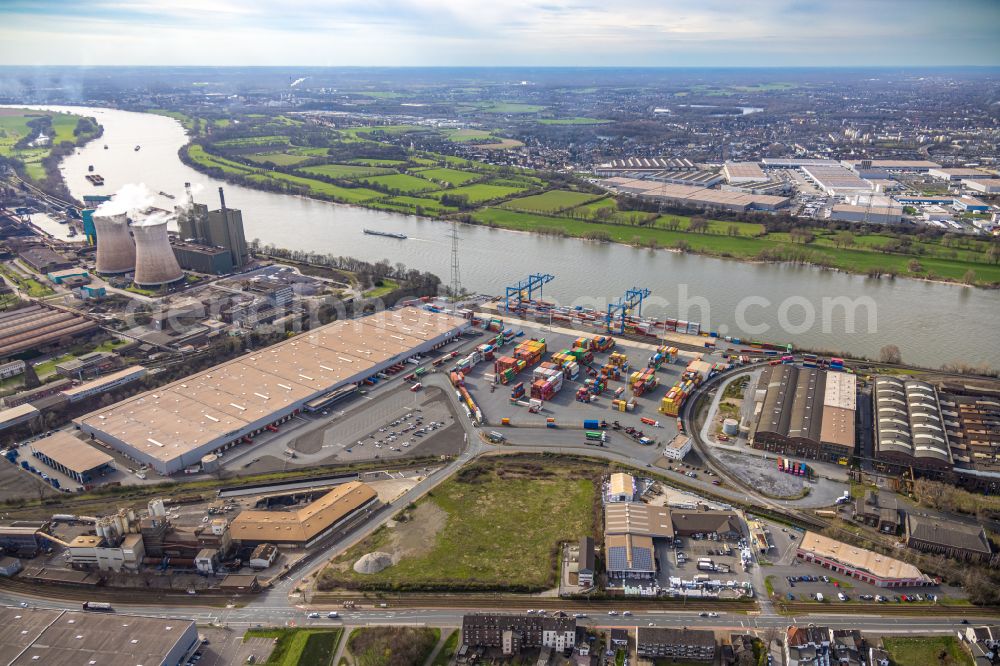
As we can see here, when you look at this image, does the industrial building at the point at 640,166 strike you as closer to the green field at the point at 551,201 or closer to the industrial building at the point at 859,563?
the green field at the point at 551,201

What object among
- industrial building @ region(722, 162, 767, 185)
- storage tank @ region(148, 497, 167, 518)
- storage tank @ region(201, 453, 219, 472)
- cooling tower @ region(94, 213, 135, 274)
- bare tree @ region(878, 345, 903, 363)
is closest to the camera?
storage tank @ region(148, 497, 167, 518)

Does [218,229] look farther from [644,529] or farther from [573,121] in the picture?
[573,121]

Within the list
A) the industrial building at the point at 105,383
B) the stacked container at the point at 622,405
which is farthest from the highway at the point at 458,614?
the industrial building at the point at 105,383

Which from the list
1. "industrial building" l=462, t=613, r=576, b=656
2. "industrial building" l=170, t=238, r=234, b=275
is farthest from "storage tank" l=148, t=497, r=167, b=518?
"industrial building" l=170, t=238, r=234, b=275

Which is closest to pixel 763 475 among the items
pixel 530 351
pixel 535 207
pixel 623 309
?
pixel 530 351

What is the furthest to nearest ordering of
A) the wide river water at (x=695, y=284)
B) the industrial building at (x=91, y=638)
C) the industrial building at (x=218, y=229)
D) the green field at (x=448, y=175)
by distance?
1. the green field at (x=448, y=175)
2. the industrial building at (x=218, y=229)
3. the wide river water at (x=695, y=284)
4. the industrial building at (x=91, y=638)

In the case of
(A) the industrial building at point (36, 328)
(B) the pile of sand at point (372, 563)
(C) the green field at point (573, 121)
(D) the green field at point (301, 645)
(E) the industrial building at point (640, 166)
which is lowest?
(D) the green field at point (301, 645)

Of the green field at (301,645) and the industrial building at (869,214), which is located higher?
the industrial building at (869,214)

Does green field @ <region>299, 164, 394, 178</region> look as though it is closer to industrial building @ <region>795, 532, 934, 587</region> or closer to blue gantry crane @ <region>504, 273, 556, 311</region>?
blue gantry crane @ <region>504, 273, 556, 311</region>
